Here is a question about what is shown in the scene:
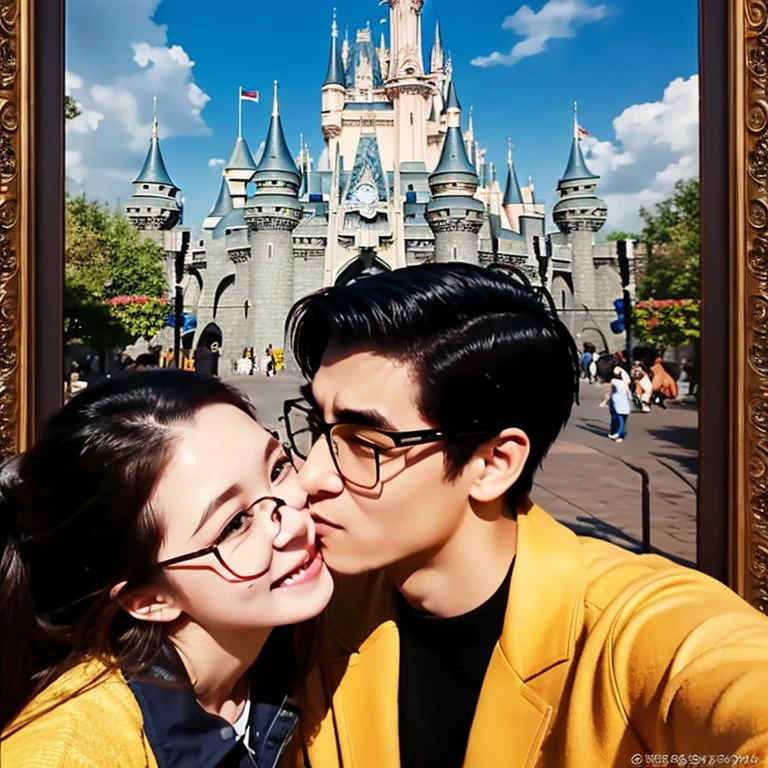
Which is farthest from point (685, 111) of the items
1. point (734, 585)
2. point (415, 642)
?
point (415, 642)

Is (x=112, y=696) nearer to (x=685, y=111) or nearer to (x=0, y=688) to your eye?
(x=0, y=688)

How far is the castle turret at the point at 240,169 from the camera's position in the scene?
6.89 ft

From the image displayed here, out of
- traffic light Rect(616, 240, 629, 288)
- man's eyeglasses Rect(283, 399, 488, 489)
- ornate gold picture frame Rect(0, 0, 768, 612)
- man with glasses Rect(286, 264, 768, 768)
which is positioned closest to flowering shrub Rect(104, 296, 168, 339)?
ornate gold picture frame Rect(0, 0, 768, 612)

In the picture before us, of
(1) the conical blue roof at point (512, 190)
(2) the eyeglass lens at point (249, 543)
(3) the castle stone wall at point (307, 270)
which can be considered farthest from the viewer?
(3) the castle stone wall at point (307, 270)

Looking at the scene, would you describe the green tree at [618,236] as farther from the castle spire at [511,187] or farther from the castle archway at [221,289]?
the castle archway at [221,289]

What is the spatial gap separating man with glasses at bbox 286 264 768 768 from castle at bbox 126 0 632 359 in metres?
1.18

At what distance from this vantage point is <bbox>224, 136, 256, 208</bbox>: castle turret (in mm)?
2102

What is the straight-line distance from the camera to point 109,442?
73cm

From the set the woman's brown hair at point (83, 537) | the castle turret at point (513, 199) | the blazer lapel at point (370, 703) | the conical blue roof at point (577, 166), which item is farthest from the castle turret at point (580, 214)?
the woman's brown hair at point (83, 537)

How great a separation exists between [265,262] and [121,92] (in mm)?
936

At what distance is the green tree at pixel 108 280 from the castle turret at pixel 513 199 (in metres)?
1.29

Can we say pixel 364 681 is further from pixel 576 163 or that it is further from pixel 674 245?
pixel 576 163

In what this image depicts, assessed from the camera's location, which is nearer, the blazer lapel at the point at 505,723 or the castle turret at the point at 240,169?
the blazer lapel at the point at 505,723

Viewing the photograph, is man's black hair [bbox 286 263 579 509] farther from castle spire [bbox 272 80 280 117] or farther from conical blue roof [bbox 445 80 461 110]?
castle spire [bbox 272 80 280 117]
